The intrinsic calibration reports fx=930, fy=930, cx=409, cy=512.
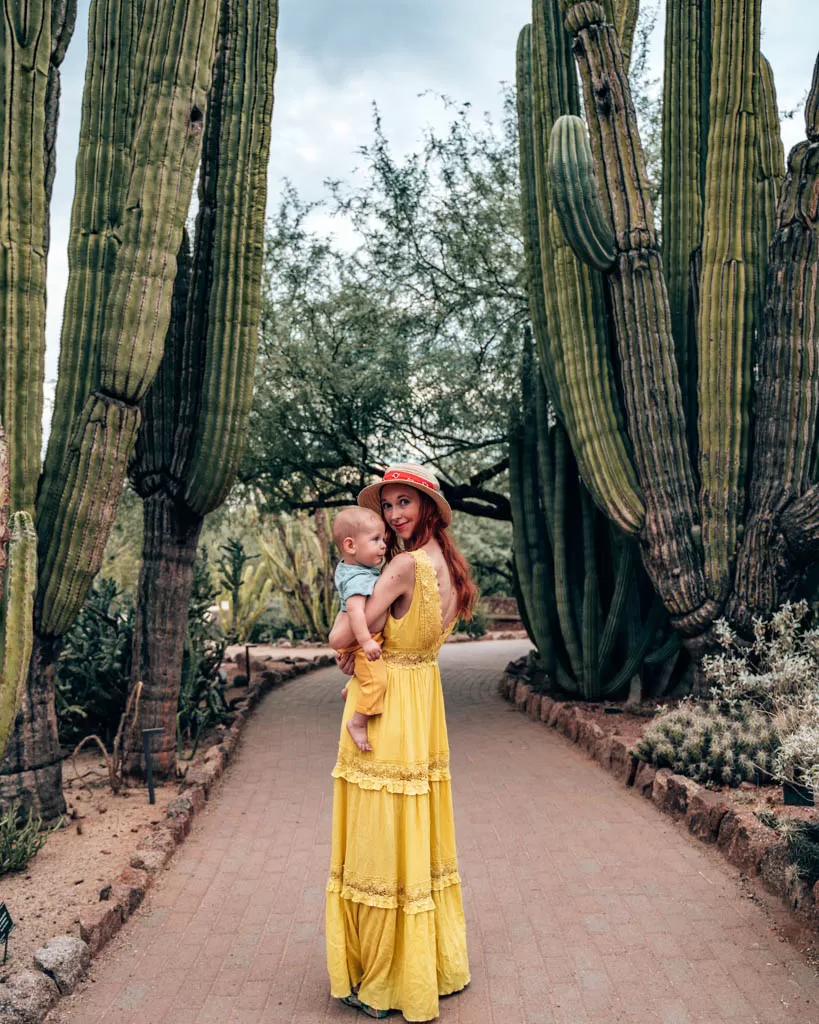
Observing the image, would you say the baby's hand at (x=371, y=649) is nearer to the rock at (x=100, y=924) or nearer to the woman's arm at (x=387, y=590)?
the woman's arm at (x=387, y=590)

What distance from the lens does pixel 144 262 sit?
5434mm

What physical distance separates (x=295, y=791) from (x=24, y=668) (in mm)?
3483

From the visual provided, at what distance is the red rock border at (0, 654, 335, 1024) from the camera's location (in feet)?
10.6

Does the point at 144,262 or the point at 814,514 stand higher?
the point at 144,262

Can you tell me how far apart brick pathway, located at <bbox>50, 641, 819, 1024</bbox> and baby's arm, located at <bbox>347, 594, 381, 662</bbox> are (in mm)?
1303

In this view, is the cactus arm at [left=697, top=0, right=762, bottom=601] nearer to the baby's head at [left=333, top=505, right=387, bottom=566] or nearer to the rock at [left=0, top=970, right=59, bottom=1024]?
the baby's head at [left=333, top=505, right=387, bottom=566]

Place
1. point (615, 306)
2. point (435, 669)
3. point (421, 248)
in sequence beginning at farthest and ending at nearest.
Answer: point (421, 248) < point (615, 306) < point (435, 669)

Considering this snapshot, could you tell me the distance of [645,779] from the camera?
20.0ft

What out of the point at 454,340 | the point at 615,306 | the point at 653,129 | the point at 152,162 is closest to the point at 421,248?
the point at 454,340

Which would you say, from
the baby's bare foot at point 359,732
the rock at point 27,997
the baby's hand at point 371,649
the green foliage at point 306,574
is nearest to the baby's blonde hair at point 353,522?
the baby's hand at point 371,649

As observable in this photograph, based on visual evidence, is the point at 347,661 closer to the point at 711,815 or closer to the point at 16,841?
the point at 16,841

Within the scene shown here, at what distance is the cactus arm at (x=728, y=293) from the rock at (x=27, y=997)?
5.17 m

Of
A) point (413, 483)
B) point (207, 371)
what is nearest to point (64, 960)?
point (413, 483)

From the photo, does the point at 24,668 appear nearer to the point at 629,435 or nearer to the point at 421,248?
the point at 629,435
